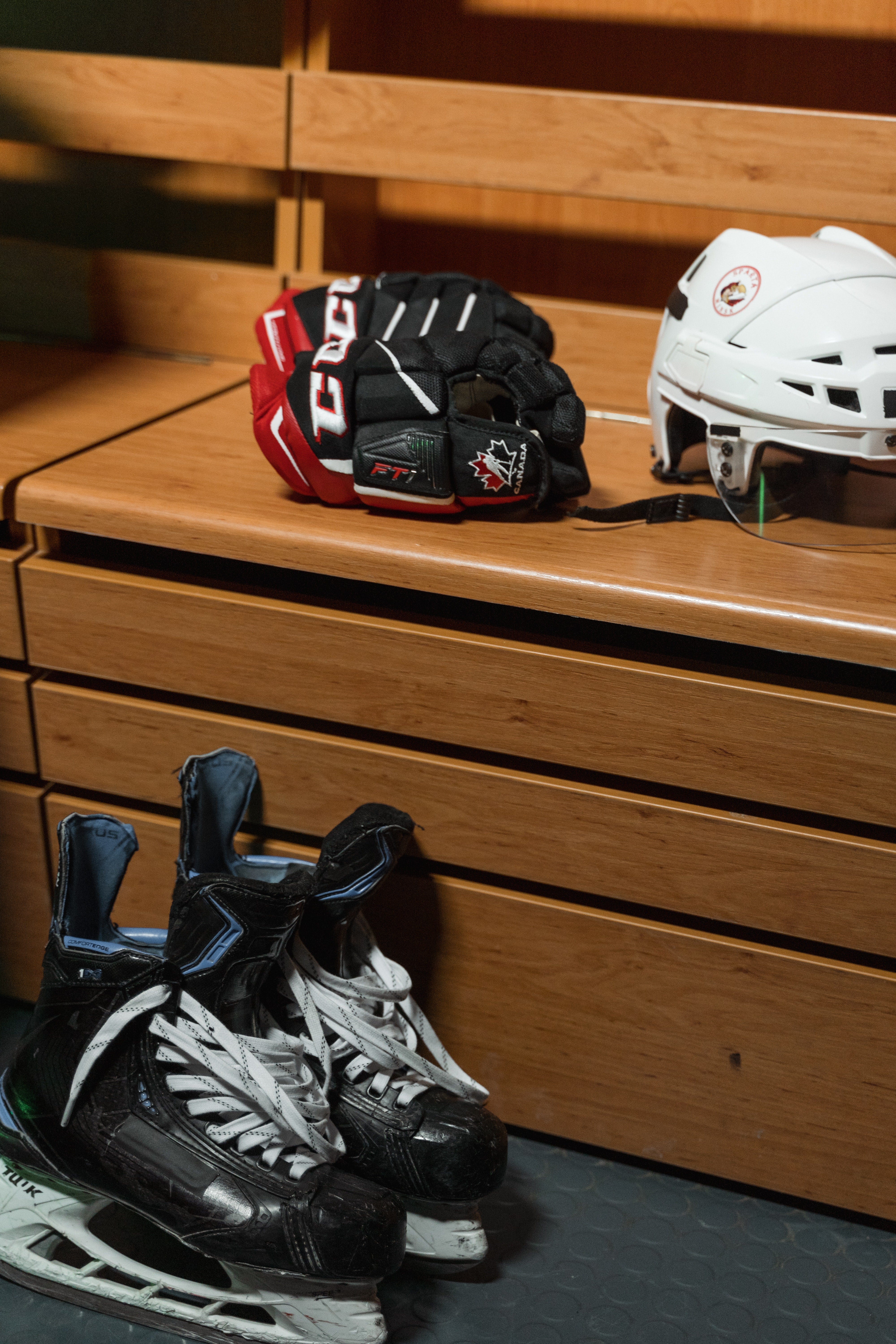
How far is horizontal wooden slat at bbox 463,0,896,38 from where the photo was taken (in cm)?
122

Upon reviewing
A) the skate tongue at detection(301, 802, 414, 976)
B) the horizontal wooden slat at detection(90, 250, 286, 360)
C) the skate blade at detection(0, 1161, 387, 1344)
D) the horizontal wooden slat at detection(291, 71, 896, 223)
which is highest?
the horizontal wooden slat at detection(291, 71, 896, 223)

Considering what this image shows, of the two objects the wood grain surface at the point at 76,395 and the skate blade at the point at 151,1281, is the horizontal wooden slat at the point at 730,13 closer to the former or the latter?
the wood grain surface at the point at 76,395

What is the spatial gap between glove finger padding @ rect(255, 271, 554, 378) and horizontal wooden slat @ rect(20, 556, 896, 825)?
10.7 inches

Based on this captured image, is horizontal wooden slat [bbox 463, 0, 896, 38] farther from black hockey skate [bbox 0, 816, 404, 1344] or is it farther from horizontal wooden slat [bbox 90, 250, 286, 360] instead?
black hockey skate [bbox 0, 816, 404, 1344]

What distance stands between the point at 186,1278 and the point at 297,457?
622 millimetres

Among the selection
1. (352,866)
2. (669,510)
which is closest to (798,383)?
(669,510)

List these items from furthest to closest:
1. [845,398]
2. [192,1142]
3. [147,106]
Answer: [147,106], [845,398], [192,1142]

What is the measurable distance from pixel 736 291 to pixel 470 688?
0.41 m

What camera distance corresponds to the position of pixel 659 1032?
926 mm

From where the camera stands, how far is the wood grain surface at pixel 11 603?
0.97 meters

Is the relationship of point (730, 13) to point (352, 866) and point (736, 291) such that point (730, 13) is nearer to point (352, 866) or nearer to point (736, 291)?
point (736, 291)

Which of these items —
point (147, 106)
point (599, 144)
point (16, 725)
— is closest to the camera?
point (16, 725)

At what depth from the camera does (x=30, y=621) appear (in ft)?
3.20

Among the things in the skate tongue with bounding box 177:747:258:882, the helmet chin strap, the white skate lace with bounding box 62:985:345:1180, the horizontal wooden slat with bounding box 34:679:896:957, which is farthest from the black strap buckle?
the white skate lace with bounding box 62:985:345:1180
